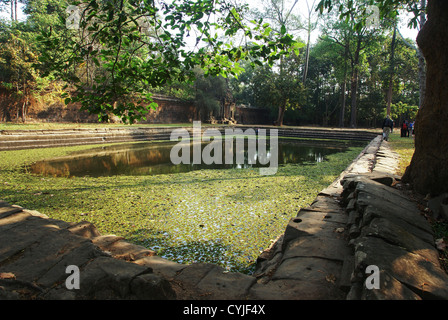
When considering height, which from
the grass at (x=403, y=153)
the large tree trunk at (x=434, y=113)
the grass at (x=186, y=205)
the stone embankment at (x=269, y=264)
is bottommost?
the grass at (x=186, y=205)

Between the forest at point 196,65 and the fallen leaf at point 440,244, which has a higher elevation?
the forest at point 196,65

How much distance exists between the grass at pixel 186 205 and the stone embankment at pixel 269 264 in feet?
1.46

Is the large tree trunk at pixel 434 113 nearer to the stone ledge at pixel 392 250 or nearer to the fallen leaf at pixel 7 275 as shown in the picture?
the stone ledge at pixel 392 250

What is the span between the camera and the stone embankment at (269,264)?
48.9 inches

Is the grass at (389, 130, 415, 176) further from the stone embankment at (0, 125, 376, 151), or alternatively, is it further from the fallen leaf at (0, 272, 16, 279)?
the stone embankment at (0, 125, 376, 151)

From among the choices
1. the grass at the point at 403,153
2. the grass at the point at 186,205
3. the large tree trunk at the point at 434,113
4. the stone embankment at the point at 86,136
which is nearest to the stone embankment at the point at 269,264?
the grass at the point at 186,205

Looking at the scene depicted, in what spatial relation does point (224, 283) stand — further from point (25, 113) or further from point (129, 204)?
point (25, 113)

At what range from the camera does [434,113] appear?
9.82 feet

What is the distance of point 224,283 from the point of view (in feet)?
5.00

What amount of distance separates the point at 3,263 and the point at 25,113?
16.6m

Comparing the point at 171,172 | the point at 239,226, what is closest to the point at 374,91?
the point at 171,172

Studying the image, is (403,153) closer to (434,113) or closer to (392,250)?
(434,113)

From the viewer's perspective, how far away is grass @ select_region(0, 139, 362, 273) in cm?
261
